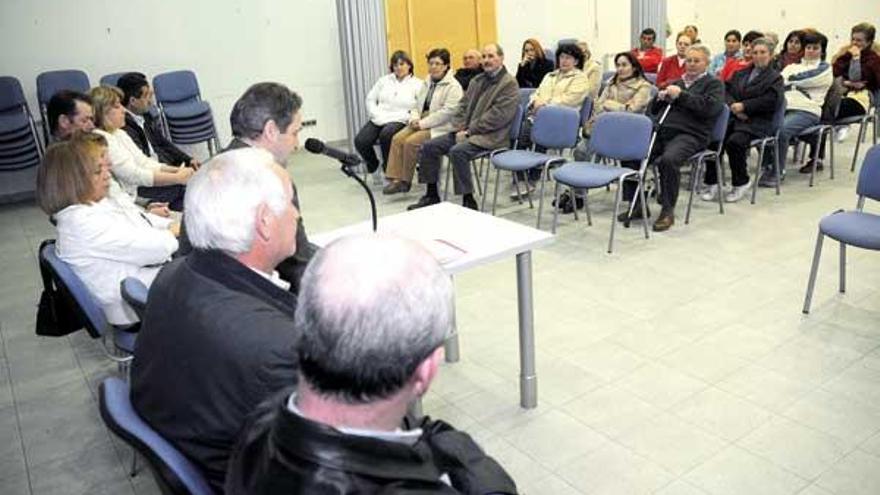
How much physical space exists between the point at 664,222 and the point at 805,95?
197 centimetres

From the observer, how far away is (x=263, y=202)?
1.67 meters

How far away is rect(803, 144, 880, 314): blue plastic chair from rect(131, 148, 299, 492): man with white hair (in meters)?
2.56

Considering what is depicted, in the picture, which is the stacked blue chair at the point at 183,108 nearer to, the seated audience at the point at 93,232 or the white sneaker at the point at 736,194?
the seated audience at the point at 93,232

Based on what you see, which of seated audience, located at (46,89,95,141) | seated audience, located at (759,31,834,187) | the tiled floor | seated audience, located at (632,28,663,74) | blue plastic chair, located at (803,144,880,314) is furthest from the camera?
seated audience, located at (632,28,663,74)

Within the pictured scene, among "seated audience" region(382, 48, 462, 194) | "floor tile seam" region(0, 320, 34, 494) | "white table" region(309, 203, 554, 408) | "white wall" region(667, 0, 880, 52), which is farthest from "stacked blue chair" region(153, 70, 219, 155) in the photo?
"white wall" region(667, 0, 880, 52)

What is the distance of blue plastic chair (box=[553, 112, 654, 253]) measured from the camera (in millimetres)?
4520

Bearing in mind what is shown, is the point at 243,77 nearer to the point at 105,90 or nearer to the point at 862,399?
the point at 105,90

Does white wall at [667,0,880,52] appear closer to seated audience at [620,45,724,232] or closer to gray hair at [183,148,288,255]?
seated audience at [620,45,724,232]

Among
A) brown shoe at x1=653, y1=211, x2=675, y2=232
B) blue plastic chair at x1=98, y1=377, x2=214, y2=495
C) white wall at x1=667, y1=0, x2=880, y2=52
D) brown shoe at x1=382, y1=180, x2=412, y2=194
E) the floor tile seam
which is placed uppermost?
white wall at x1=667, y1=0, x2=880, y2=52

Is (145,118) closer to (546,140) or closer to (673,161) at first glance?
(546,140)

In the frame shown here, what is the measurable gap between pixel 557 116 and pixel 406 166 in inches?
59.1

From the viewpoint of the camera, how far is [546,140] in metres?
5.20

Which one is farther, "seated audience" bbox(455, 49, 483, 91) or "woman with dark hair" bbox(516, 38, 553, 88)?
"woman with dark hair" bbox(516, 38, 553, 88)

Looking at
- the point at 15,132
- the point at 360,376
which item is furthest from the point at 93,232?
the point at 15,132
